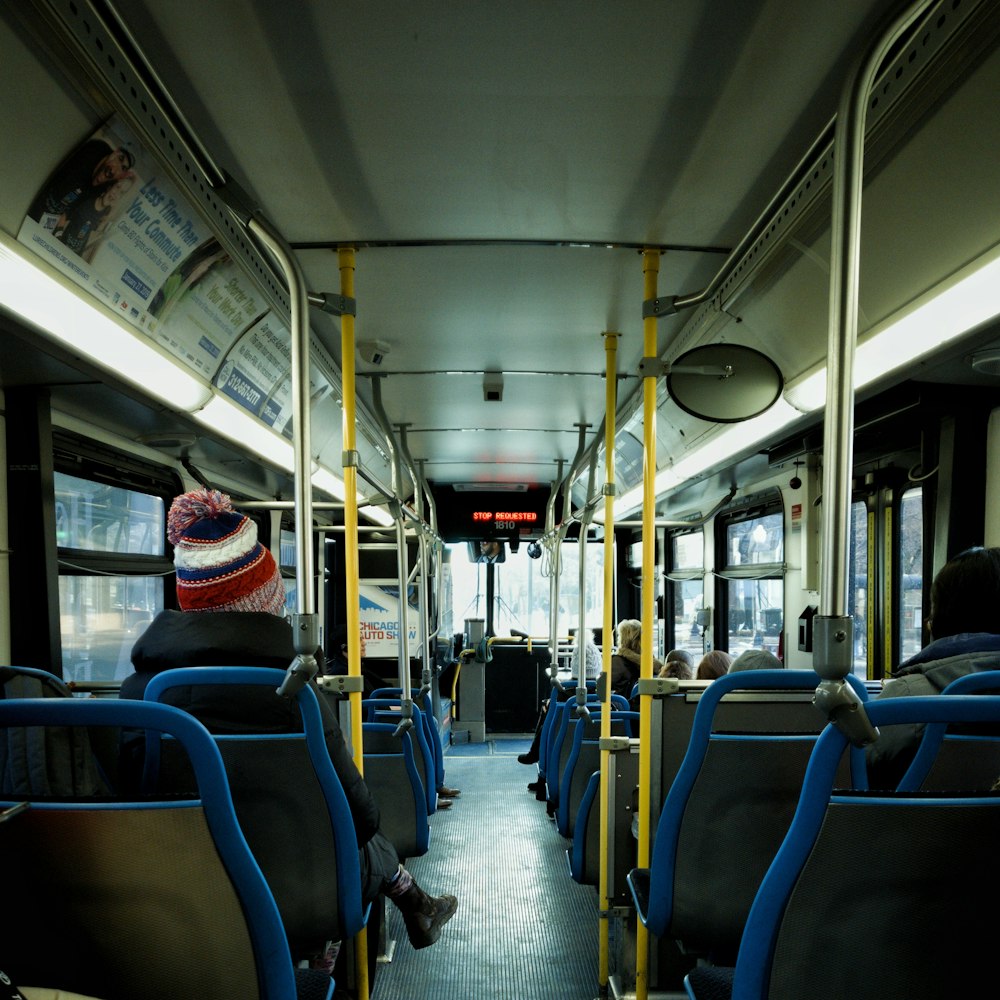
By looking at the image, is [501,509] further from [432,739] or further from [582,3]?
[582,3]

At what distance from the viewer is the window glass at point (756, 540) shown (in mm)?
5984

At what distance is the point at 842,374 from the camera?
123 centimetres

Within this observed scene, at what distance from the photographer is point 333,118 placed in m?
1.90

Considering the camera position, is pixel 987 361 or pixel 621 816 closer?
pixel 987 361

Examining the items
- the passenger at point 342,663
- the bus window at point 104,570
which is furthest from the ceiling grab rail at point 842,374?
the passenger at point 342,663

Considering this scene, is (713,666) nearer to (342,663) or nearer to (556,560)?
(556,560)

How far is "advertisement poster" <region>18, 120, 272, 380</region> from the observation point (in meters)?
1.96

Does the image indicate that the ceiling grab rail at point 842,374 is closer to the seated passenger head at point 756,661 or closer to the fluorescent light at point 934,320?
the fluorescent light at point 934,320

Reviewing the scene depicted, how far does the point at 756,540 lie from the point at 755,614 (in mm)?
675

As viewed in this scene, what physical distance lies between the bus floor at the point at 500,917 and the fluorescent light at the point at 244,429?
2312 mm

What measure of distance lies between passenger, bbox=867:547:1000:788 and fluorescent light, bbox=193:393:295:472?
223 cm

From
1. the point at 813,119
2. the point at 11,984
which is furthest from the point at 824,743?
the point at 813,119

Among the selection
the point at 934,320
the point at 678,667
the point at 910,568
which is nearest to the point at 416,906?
the point at 678,667

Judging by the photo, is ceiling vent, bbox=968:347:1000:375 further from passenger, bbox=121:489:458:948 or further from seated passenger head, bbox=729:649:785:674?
passenger, bbox=121:489:458:948
